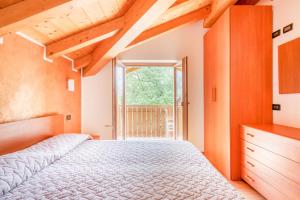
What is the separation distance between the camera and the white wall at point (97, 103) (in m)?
4.31

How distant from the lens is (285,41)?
97.7 inches

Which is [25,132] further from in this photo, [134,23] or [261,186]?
[261,186]

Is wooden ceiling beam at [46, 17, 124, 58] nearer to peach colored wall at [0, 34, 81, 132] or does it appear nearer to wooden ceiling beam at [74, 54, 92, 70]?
peach colored wall at [0, 34, 81, 132]

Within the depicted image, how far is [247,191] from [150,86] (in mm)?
4076

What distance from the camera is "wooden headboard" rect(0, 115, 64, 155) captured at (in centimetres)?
180

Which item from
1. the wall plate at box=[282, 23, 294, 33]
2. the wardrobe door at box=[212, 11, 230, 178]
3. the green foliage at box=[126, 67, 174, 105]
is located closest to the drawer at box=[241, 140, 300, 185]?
the wardrobe door at box=[212, 11, 230, 178]

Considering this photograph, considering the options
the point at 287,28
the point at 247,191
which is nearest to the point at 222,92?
the point at 287,28

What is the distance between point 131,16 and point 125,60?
5.88 ft

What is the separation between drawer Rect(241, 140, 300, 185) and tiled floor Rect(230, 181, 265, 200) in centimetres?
41

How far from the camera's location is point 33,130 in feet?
7.33

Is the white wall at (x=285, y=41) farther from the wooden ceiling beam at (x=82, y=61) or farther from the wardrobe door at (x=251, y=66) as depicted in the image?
the wooden ceiling beam at (x=82, y=61)

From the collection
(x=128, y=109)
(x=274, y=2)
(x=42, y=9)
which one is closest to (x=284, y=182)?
(x=274, y=2)

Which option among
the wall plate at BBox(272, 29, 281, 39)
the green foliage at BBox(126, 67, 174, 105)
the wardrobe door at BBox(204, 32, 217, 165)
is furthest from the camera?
the green foliage at BBox(126, 67, 174, 105)

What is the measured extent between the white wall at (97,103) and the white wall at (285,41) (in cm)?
297
